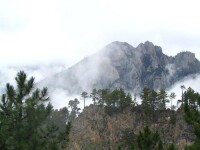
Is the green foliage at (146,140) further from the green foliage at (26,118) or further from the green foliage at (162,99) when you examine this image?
the green foliage at (162,99)

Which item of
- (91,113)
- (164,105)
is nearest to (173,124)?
(164,105)

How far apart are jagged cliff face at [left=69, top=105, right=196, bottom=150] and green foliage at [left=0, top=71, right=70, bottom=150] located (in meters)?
66.2

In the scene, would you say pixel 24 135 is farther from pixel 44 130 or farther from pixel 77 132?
pixel 77 132

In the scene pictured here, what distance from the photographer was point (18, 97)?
2583 centimetres

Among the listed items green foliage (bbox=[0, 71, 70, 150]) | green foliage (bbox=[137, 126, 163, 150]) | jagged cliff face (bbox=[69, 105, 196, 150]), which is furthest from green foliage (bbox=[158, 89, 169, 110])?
green foliage (bbox=[0, 71, 70, 150])

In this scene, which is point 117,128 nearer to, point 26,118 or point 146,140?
point 146,140

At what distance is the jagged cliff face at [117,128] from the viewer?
3632 inches

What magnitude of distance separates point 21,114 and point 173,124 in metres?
74.0

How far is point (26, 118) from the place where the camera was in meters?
25.6

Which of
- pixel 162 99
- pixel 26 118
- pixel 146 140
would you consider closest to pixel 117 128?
pixel 162 99

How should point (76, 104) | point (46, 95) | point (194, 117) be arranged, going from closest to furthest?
1. point (194, 117)
2. point (46, 95)
3. point (76, 104)

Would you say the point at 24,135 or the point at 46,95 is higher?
the point at 46,95

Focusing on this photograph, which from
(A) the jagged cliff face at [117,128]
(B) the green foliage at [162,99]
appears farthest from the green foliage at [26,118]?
(B) the green foliage at [162,99]

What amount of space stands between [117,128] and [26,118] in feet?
259
